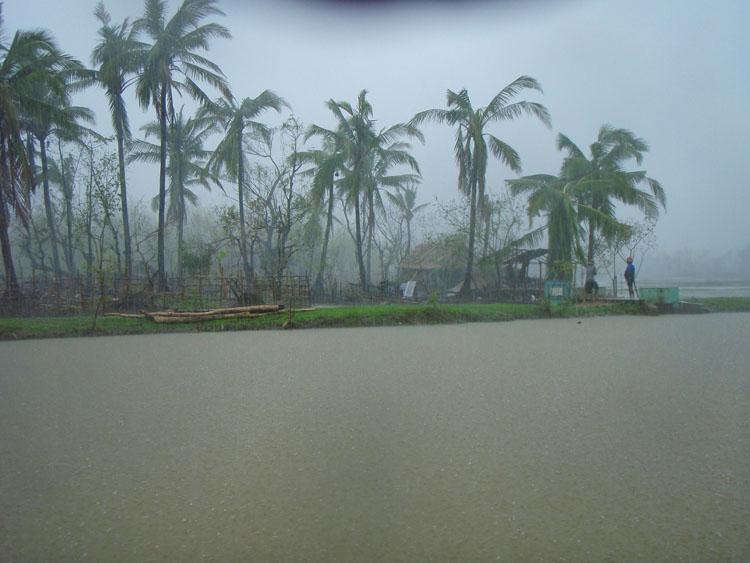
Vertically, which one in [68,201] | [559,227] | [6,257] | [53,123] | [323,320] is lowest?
[323,320]

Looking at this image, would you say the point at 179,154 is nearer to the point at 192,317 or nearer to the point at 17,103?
the point at 17,103

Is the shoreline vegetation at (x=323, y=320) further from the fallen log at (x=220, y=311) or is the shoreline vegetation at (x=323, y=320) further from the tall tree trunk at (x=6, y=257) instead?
the tall tree trunk at (x=6, y=257)

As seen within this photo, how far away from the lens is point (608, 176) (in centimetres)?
1773

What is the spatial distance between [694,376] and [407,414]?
2.28 meters

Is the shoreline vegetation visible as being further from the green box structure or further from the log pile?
the green box structure

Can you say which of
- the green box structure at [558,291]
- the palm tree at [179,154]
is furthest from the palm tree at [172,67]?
the green box structure at [558,291]

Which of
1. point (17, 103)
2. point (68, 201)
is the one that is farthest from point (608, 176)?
point (68, 201)

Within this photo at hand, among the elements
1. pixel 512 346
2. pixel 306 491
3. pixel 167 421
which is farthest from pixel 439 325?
pixel 306 491

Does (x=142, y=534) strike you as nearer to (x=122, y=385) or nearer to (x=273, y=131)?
(x=122, y=385)

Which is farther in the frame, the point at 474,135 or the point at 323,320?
the point at 474,135

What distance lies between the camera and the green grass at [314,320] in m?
7.88

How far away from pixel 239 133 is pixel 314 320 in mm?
12694

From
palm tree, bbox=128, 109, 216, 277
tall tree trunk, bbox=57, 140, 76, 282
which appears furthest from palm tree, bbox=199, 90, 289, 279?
tall tree trunk, bbox=57, 140, 76, 282

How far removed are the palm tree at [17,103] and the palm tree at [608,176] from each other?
14.7m
